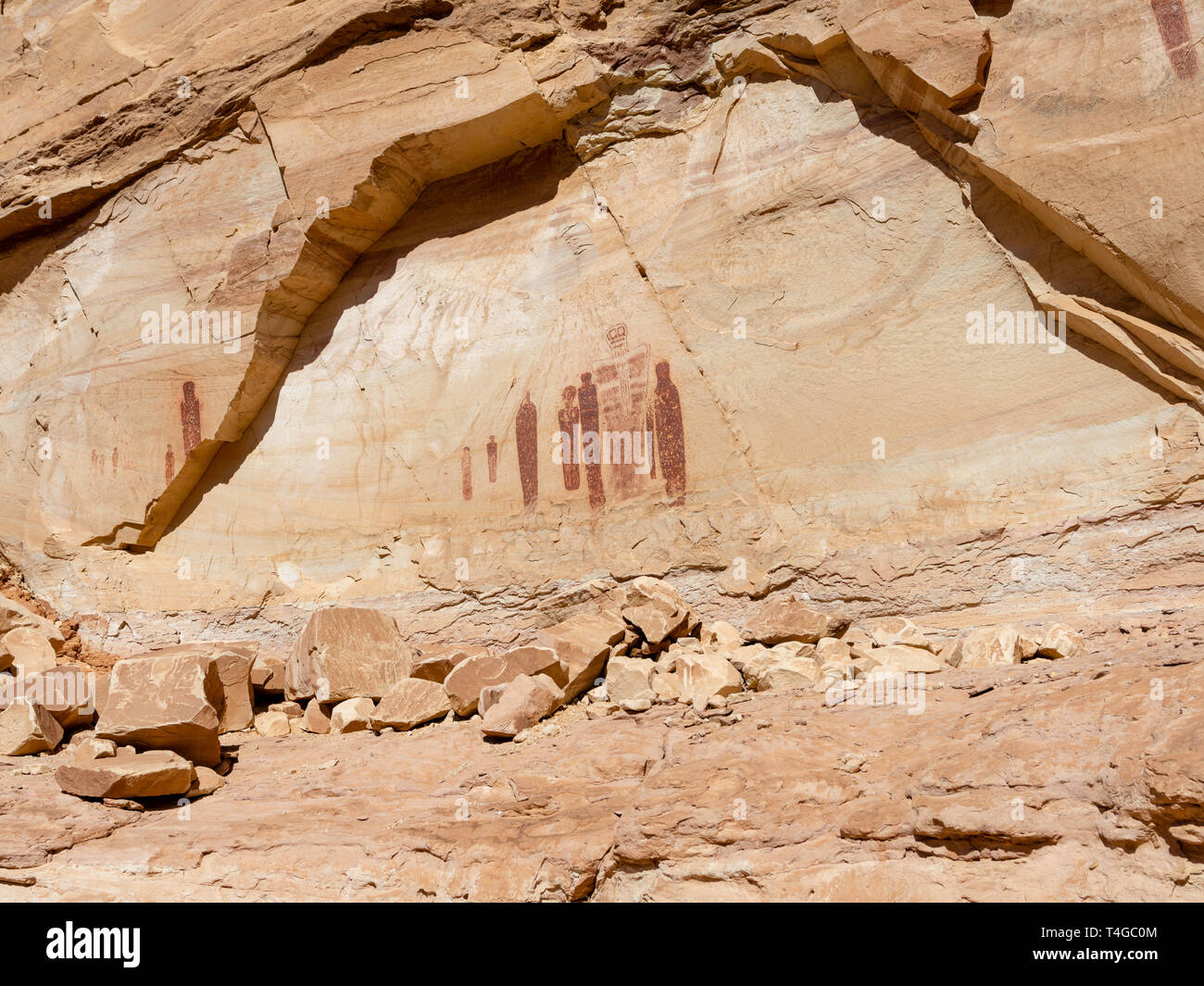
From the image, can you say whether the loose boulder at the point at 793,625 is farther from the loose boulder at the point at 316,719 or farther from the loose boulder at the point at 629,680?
the loose boulder at the point at 316,719

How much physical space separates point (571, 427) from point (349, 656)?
155 centimetres

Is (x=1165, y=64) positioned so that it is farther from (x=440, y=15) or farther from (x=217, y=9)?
(x=217, y=9)

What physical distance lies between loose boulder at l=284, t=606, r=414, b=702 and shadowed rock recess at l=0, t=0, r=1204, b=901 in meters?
0.02

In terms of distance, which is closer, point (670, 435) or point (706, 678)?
point (706, 678)

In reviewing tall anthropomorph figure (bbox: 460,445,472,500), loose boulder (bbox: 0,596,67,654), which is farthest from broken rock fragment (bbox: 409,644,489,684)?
loose boulder (bbox: 0,596,67,654)

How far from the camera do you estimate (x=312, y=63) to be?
213 inches

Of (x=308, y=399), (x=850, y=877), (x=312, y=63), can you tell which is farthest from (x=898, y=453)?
(x=312, y=63)

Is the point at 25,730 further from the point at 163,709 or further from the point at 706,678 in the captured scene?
the point at 706,678

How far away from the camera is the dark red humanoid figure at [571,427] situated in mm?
4879

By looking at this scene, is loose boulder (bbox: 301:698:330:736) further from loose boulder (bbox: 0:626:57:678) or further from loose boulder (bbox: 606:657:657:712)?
loose boulder (bbox: 0:626:57:678)

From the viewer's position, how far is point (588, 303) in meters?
5.01

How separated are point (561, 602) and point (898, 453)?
1.75 meters

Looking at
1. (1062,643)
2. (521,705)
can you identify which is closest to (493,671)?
(521,705)

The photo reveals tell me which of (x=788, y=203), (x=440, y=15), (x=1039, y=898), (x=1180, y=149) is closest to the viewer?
(x=1039, y=898)
